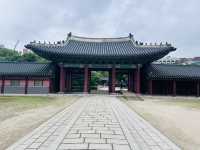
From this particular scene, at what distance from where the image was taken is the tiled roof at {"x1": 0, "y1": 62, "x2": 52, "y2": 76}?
26.7 metres

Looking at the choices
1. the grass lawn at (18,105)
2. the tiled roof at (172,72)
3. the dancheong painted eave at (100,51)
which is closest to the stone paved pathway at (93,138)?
the grass lawn at (18,105)

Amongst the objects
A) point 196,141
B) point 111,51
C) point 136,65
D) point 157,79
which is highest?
point 111,51

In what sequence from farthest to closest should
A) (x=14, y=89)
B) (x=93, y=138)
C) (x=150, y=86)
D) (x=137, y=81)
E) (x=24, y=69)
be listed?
(x=24, y=69), (x=14, y=89), (x=150, y=86), (x=137, y=81), (x=93, y=138)

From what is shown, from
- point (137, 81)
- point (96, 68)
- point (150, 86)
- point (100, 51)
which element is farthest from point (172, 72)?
point (96, 68)

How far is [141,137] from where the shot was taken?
22.5 feet

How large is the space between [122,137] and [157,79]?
20927 millimetres

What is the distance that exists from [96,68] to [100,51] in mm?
2317

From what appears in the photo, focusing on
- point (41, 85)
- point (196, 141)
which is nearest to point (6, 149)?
point (196, 141)

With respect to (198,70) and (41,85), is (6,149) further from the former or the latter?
(198,70)

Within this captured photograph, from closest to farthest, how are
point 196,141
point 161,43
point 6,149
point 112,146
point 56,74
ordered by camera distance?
1. point 6,149
2. point 112,146
3. point 196,141
4. point 161,43
5. point 56,74

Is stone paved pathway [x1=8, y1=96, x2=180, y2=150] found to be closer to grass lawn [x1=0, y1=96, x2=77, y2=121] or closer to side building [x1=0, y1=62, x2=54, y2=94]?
grass lawn [x1=0, y1=96, x2=77, y2=121]

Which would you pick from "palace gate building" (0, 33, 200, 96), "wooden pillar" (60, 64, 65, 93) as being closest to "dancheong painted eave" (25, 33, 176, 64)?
"palace gate building" (0, 33, 200, 96)

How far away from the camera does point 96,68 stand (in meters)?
27.9

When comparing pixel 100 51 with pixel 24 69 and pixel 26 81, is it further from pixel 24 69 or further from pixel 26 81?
pixel 24 69
